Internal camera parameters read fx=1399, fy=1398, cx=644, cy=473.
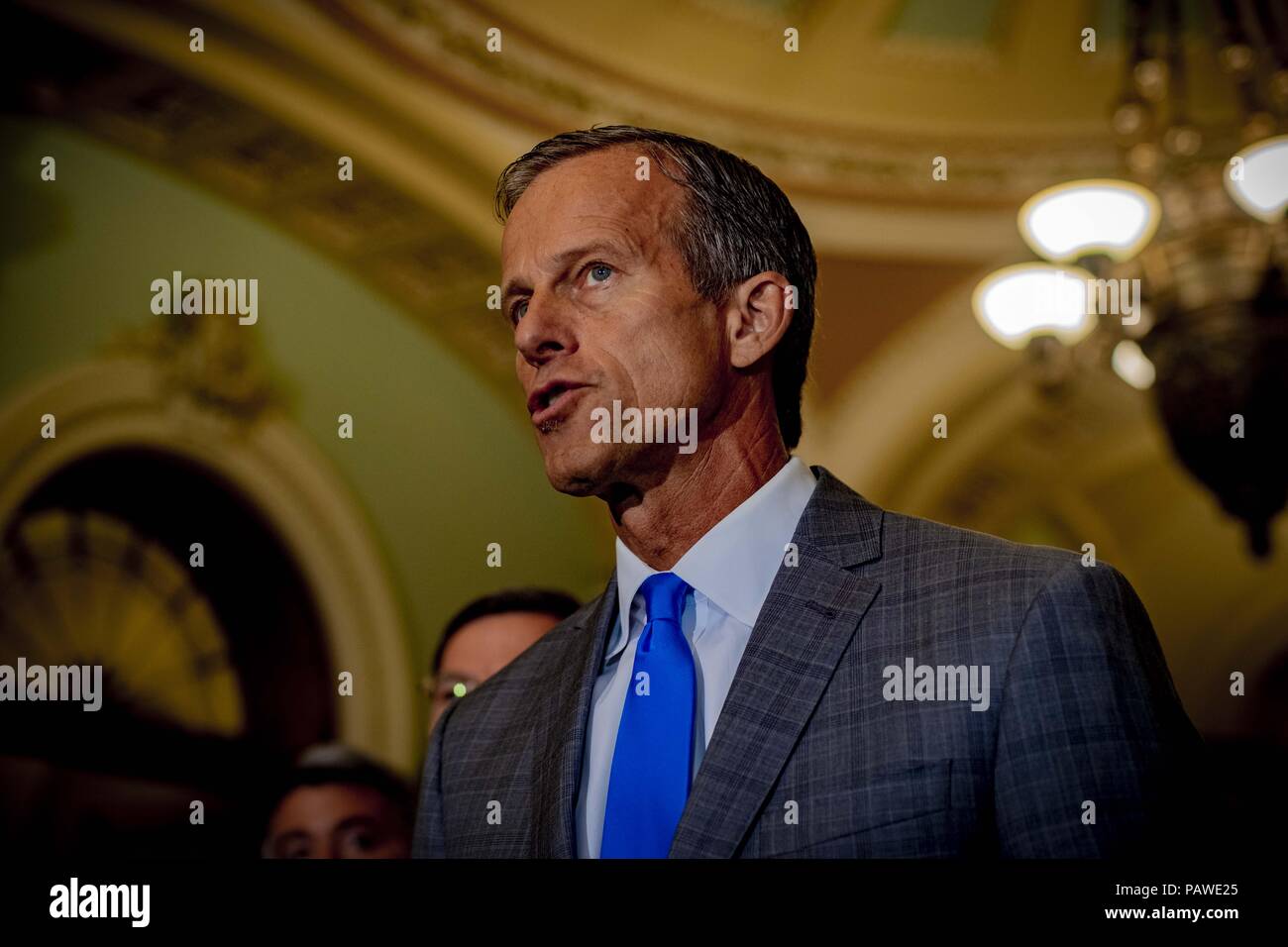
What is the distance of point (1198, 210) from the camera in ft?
14.5

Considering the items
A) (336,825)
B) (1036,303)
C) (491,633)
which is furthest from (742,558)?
(1036,303)

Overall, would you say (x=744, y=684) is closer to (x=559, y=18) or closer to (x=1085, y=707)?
(x=1085, y=707)

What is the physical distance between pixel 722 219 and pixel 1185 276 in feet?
9.79

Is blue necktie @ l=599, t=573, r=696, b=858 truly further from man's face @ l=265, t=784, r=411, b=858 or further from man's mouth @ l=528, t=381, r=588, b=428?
man's face @ l=265, t=784, r=411, b=858

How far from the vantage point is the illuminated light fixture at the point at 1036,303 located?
461cm

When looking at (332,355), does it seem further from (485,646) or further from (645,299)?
(645,299)

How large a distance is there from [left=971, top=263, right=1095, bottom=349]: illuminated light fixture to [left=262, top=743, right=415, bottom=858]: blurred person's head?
9.16ft

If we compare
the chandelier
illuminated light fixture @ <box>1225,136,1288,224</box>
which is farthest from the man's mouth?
illuminated light fixture @ <box>1225,136,1288,224</box>

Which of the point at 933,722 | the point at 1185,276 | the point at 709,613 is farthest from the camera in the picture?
the point at 1185,276

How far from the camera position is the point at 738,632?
1460 millimetres

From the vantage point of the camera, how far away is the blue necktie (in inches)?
52.9

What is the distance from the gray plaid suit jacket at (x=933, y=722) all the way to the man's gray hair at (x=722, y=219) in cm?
33

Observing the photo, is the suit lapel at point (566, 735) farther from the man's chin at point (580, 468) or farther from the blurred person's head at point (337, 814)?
the blurred person's head at point (337, 814)

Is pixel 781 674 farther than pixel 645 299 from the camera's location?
No
